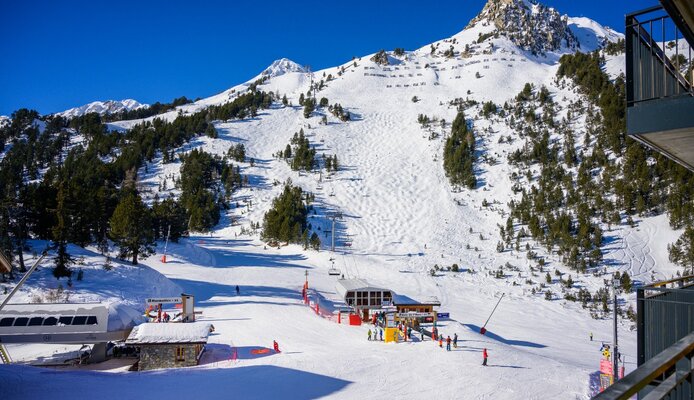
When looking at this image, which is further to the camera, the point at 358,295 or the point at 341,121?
the point at 341,121

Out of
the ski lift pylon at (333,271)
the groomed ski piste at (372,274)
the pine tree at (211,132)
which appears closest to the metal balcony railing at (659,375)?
the groomed ski piste at (372,274)

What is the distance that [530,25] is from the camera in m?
135

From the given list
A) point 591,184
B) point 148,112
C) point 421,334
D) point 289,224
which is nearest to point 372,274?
point 289,224

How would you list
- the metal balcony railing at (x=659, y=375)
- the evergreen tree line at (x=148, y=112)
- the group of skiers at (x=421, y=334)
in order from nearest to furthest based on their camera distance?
the metal balcony railing at (x=659, y=375) < the group of skiers at (x=421, y=334) < the evergreen tree line at (x=148, y=112)

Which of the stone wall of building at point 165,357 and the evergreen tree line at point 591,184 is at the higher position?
the evergreen tree line at point 591,184

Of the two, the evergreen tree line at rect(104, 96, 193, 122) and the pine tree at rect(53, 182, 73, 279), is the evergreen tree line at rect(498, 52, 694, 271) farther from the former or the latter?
the evergreen tree line at rect(104, 96, 193, 122)

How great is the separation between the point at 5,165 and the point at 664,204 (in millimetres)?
88304

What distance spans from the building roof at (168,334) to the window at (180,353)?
1.27ft

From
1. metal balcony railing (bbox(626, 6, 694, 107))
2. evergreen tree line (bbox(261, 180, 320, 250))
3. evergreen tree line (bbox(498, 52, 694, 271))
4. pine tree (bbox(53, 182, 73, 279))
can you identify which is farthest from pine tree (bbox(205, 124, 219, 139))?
metal balcony railing (bbox(626, 6, 694, 107))

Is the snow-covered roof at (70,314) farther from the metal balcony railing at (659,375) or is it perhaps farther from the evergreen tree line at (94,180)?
the metal balcony railing at (659,375)

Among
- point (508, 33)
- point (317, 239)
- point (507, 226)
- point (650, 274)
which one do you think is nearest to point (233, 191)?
point (317, 239)

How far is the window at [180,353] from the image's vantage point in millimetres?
20469

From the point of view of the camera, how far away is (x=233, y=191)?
7262 centimetres

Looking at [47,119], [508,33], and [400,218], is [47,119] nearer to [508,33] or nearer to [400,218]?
[400,218]
